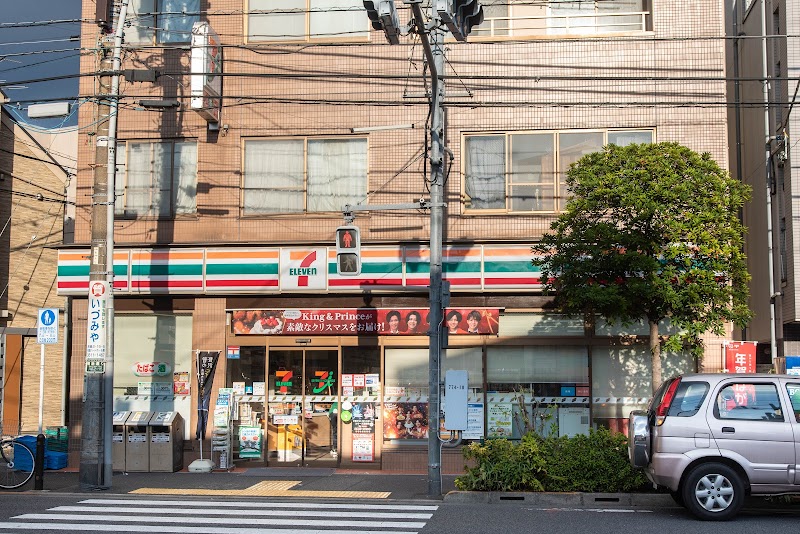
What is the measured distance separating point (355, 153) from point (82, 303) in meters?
7.00

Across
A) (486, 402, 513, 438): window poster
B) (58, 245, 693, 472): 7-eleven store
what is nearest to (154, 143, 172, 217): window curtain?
(58, 245, 693, 472): 7-eleven store

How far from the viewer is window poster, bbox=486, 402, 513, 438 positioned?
60.3ft

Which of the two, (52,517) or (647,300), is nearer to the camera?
(52,517)

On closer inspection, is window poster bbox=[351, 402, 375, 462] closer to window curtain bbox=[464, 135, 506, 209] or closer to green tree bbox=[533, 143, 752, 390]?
window curtain bbox=[464, 135, 506, 209]

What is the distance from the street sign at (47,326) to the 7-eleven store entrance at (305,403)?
3.87 metres

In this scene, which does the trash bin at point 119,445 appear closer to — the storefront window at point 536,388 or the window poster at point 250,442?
the window poster at point 250,442

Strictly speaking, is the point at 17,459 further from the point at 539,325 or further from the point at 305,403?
the point at 539,325

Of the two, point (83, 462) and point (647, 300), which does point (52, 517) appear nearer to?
point (83, 462)

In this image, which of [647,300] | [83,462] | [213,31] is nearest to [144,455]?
[83,462]

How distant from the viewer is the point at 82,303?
64.6ft

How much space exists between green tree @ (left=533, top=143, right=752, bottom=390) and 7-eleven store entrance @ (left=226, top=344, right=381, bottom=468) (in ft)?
A: 17.6

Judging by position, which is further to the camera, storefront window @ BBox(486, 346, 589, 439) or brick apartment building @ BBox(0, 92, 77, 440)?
brick apartment building @ BBox(0, 92, 77, 440)

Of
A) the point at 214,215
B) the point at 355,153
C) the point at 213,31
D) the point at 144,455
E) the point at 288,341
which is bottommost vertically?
the point at 144,455

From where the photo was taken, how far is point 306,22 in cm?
1995
